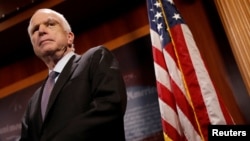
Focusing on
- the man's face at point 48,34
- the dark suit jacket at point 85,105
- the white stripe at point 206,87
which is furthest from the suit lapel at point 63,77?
the white stripe at point 206,87

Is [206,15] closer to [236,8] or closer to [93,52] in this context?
[236,8]

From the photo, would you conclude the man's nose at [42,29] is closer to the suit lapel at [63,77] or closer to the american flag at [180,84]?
the suit lapel at [63,77]

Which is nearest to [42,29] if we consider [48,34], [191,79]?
[48,34]

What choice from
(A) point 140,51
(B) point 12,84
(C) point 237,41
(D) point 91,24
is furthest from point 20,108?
(C) point 237,41

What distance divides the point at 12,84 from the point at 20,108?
34cm

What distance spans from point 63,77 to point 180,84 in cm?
91

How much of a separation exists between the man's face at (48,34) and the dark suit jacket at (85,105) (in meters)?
0.24

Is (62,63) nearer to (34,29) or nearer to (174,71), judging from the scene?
(34,29)

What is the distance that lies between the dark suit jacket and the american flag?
2.35ft

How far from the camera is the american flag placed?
2096 millimetres

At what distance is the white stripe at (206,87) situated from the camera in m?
2.07

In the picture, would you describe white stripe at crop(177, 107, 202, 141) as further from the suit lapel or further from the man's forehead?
the man's forehead

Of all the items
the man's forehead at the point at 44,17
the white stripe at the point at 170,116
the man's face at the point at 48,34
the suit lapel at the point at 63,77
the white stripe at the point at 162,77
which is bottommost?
the white stripe at the point at 170,116

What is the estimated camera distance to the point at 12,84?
11.4 ft
